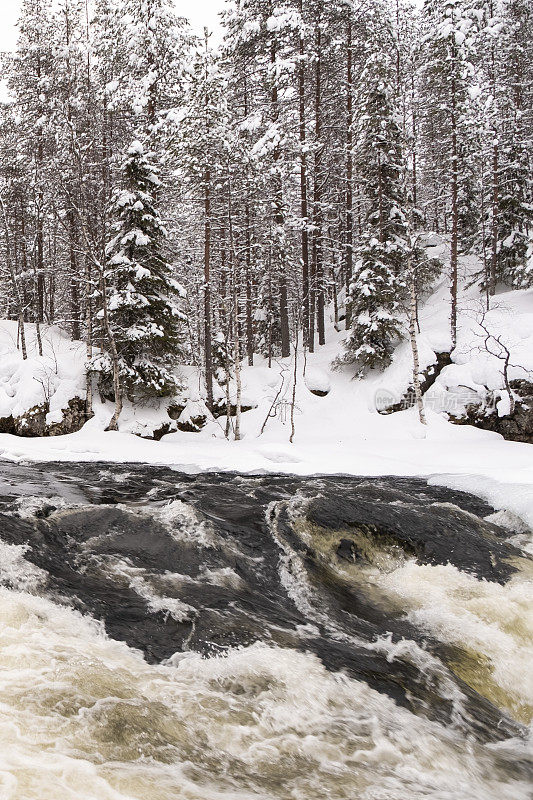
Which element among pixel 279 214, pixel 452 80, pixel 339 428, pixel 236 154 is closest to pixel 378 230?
pixel 279 214

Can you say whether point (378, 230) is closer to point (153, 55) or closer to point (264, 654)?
point (153, 55)

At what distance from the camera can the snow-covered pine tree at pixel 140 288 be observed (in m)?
16.4

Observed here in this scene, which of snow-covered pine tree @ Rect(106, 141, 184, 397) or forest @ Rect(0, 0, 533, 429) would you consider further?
forest @ Rect(0, 0, 533, 429)

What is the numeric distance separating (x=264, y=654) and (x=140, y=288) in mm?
15017

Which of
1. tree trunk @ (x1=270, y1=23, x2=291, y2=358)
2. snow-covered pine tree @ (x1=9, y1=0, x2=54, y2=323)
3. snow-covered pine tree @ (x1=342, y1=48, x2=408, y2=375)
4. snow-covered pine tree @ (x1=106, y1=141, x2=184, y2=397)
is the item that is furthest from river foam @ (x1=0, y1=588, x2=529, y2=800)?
snow-covered pine tree @ (x1=9, y1=0, x2=54, y2=323)

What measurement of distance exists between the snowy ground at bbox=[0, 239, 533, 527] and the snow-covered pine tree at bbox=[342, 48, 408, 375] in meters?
1.29

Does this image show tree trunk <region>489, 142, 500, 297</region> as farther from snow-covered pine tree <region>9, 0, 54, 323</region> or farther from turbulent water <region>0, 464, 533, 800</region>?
snow-covered pine tree <region>9, 0, 54, 323</region>

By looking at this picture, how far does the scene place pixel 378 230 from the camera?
62.9 feet

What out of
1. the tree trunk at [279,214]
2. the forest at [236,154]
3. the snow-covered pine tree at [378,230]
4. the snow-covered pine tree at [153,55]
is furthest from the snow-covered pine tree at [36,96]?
the snow-covered pine tree at [378,230]

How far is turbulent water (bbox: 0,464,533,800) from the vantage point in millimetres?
2793

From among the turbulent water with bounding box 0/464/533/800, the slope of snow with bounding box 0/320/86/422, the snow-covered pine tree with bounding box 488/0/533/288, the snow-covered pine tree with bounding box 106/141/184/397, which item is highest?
the snow-covered pine tree with bounding box 488/0/533/288

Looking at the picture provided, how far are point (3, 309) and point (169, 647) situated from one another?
36.4m

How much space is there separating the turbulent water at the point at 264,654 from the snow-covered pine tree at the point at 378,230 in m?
11.9

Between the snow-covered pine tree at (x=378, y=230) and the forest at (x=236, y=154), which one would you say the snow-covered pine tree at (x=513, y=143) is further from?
the snow-covered pine tree at (x=378, y=230)
